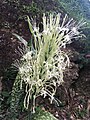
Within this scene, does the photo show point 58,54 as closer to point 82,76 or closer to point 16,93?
point 16,93

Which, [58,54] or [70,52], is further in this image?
[70,52]

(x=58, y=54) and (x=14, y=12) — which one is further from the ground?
(x=14, y=12)

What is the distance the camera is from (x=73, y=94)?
4848mm

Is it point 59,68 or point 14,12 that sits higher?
point 14,12

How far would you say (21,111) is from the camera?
159 inches

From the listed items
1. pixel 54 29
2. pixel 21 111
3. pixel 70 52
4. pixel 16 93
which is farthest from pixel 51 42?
pixel 70 52

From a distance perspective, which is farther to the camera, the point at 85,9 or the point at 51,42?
the point at 85,9

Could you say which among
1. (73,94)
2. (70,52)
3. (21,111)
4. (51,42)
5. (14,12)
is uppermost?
(14,12)

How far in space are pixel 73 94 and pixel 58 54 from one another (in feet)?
5.43

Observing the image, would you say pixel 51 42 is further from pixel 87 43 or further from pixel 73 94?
pixel 87 43

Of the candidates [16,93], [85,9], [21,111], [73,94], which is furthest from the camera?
[85,9]

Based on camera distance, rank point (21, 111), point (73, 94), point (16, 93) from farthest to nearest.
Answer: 1. point (73, 94)
2. point (21, 111)
3. point (16, 93)

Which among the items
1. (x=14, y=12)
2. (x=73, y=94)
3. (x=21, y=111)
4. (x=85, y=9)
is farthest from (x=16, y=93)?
(x=85, y=9)

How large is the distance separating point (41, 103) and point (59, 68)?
1272mm
